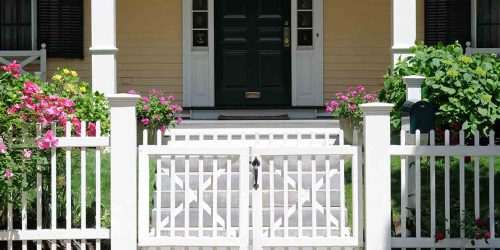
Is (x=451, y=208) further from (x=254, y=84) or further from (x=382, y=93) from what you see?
(x=254, y=84)

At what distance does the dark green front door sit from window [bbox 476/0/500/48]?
2.77m

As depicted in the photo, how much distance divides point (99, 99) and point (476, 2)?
5.76 metres

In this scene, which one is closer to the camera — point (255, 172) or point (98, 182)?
point (98, 182)

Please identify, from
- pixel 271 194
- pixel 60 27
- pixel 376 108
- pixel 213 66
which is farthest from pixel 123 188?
pixel 213 66

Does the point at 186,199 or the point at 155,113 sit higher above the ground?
the point at 155,113

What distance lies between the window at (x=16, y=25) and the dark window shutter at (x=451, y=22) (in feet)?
18.9

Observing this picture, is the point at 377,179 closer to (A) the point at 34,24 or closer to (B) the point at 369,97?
(B) the point at 369,97

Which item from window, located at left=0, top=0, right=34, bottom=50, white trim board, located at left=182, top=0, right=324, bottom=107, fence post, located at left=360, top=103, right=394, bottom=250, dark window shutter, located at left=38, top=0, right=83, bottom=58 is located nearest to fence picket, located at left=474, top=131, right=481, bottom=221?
fence post, located at left=360, top=103, right=394, bottom=250

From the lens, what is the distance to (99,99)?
11.4 meters

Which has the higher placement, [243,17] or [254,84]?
[243,17]

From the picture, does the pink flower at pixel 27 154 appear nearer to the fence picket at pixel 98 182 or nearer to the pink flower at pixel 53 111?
the pink flower at pixel 53 111

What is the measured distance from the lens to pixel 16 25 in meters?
13.7

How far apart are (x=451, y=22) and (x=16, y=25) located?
6266mm

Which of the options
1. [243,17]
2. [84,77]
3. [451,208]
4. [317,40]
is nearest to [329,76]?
[317,40]
